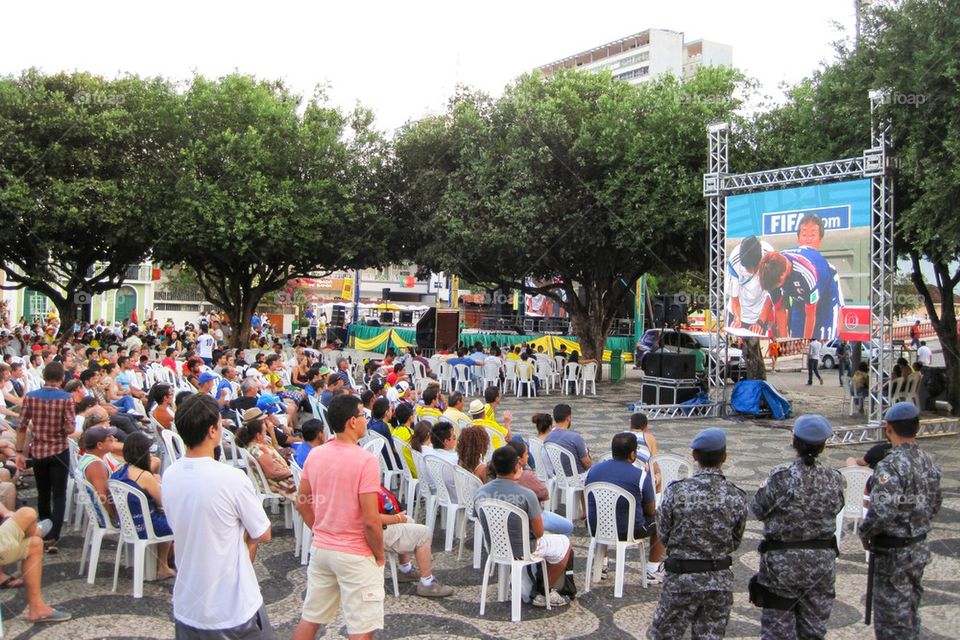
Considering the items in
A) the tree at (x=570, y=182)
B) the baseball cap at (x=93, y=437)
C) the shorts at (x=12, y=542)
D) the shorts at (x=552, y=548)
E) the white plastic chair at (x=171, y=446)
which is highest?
the tree at (x=570, y=182)

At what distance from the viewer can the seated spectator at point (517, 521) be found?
5.44m

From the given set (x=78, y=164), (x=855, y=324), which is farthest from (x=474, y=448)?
(x=78, y=164)

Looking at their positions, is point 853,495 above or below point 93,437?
below

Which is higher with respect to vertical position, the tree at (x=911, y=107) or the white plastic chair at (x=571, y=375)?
the tree at (x=911, y=107)

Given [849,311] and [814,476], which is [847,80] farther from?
[814,476]

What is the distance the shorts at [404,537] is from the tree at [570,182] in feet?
47.4

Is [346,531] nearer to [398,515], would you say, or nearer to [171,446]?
[398,515]

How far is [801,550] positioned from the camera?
13.1 feet

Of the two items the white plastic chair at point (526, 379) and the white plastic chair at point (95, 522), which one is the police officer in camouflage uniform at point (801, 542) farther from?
the white plastic chair at point (526, 379)

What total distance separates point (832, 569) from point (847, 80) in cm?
1315

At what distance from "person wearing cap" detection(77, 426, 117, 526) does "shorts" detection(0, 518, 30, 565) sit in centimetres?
80

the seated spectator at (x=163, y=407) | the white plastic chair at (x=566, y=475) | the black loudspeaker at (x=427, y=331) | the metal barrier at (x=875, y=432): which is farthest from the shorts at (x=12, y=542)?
the black loudspeaker at (x=427, y=331)

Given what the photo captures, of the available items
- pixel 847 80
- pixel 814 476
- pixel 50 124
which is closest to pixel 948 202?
pixel 847 80

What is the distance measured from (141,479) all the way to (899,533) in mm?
4843
